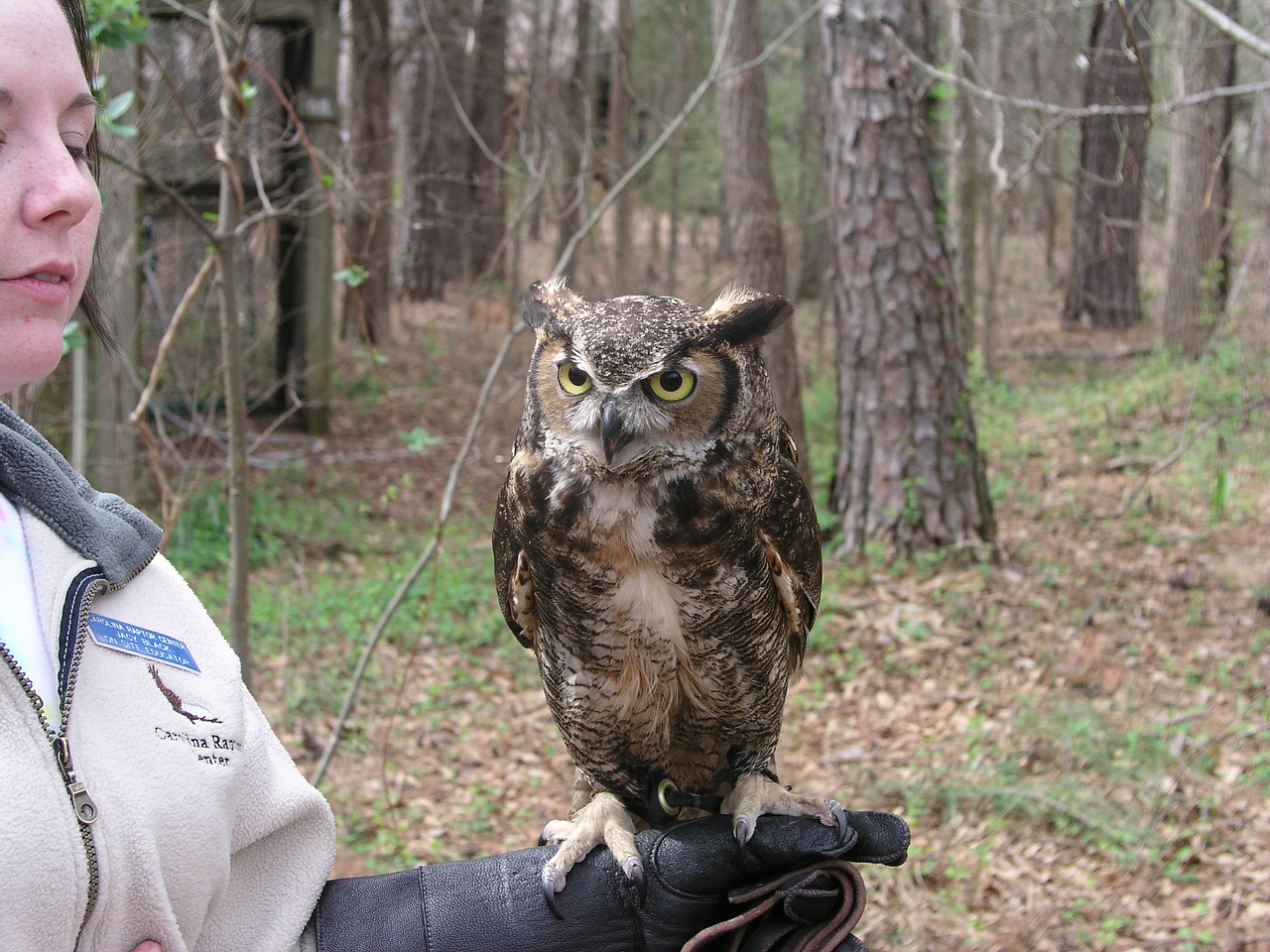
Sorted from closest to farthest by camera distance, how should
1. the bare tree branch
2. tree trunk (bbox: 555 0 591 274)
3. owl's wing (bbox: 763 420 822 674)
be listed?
owl's wing (bbox: 763 420 822 674)
the bare tree branch
tree trunk (bbox: 555 0 591 274)

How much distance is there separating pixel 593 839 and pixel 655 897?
0.57ft

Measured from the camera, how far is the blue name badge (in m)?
1.36

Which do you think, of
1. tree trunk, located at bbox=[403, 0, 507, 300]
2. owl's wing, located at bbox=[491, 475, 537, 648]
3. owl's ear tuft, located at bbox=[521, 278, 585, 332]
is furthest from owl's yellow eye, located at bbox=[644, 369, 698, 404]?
tree trunk, located at bbox=[403, 0, 507, 300]

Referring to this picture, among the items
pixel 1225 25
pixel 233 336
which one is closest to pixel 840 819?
pixel 233 336

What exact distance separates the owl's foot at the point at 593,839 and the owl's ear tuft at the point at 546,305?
929 mm

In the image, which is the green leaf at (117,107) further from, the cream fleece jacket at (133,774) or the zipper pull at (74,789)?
the zipper pull at (74,789)

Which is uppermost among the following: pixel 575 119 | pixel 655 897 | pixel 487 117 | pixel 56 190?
pixel 487 117

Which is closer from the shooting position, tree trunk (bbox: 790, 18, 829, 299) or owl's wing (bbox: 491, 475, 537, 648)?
owl's wing (bbox: 491, 475, 537, 648)

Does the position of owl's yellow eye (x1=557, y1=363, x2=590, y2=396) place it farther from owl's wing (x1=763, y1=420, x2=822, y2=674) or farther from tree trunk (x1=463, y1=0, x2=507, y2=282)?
tree trunk (x1=463, y1=0, x2=507, y2=282)

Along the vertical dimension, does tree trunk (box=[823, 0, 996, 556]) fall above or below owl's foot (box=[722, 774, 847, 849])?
above

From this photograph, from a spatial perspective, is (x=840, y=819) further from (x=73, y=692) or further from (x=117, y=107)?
(x=117, y=107)

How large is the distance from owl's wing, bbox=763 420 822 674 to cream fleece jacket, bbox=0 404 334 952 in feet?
2.92

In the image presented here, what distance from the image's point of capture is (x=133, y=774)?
1.29 m

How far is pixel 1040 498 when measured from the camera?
7375 millimetres
